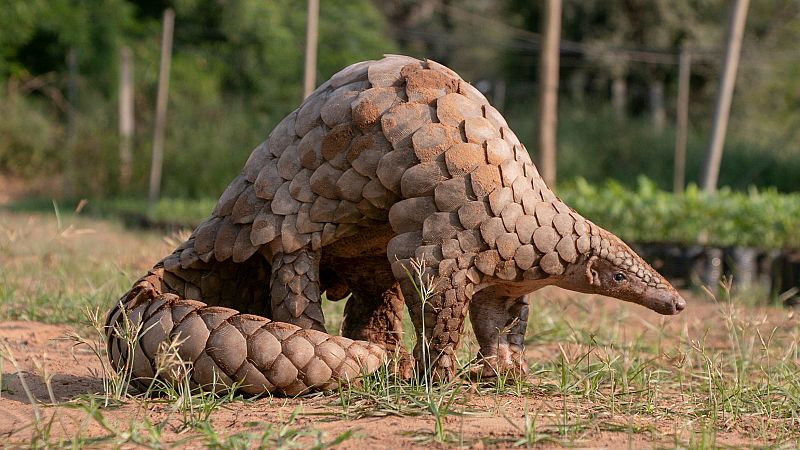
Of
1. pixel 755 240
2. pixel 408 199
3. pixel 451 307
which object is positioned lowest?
pixel 755 240

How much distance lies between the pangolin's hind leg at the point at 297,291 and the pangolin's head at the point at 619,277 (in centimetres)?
92

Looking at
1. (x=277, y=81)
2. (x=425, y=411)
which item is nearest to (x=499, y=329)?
(x=425, y=411)

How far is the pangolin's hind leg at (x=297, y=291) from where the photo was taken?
3.45 meters

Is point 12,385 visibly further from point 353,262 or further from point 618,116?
point 618,116

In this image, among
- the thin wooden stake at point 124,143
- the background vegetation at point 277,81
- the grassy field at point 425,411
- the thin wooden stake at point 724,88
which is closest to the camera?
the grassy field at point 425,411

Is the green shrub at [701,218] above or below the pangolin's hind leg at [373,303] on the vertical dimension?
below

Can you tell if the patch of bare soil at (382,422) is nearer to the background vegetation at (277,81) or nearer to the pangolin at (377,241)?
the pangolin at (377,241)

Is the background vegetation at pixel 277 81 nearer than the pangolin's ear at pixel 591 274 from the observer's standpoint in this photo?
No

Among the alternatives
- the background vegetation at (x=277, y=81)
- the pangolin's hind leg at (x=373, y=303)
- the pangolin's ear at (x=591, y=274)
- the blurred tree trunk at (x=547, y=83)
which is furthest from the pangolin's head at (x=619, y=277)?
the background vegetation at (x=277, y=81)

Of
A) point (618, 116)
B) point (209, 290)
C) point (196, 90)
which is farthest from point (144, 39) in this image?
point (209, 290)

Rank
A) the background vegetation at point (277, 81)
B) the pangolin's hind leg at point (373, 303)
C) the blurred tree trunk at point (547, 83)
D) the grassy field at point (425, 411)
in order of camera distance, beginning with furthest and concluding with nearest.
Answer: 1. the background vegetation at point (277, 81)
2. the blurred tree trunk at point (547, 83)
3. the pangolin's hind leg at point (373, 303)
4. the grassy field at point (425, 411)

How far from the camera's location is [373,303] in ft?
13.0

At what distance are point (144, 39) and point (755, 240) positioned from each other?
17692 millimetres

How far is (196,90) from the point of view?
76.7ft
